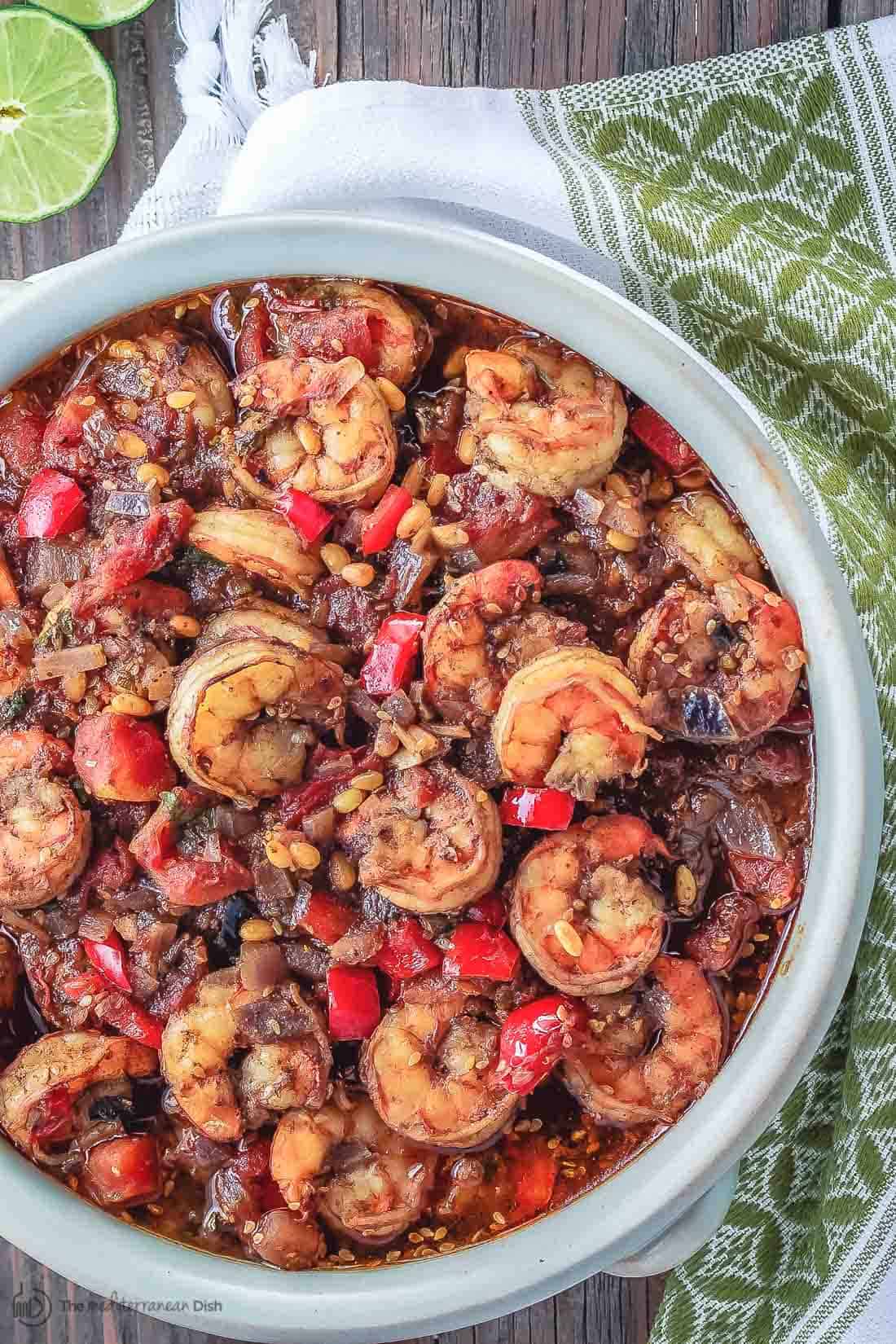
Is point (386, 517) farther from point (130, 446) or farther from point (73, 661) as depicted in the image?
point (73, 661)

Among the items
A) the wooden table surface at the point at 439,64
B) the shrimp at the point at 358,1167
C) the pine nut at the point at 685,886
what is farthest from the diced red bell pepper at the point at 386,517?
the wooden table surface at the point at 439,64

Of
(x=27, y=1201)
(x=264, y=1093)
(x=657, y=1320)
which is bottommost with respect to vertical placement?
(x=657, y=1320)

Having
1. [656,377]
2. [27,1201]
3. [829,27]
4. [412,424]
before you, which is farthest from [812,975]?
[829,27]

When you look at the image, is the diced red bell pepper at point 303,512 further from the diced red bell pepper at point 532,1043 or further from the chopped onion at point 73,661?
the diced red bell pepper at point 532,1043

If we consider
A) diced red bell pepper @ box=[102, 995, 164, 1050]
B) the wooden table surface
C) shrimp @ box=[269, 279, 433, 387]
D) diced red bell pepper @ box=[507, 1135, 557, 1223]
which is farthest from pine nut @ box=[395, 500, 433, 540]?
the wooden table surface

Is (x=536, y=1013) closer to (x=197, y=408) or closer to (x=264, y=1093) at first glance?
(x=264, y=1093)

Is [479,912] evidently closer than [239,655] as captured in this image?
No

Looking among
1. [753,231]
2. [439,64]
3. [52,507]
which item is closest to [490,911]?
[52,507]
